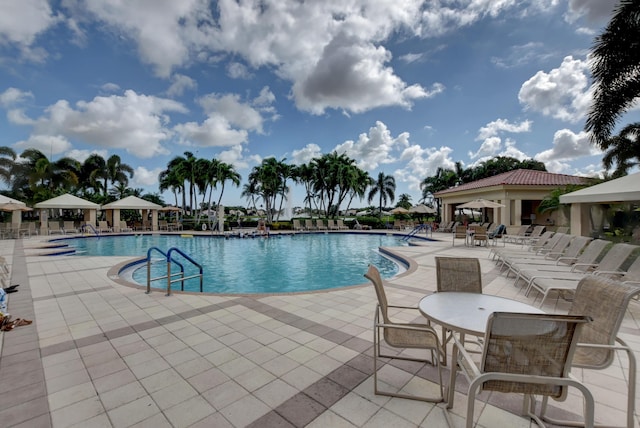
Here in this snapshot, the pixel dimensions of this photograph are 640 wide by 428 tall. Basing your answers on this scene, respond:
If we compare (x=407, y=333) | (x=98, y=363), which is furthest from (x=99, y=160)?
(x=407, y=333)

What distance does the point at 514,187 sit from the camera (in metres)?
18.5

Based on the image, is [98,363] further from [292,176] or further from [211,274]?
[292,176]

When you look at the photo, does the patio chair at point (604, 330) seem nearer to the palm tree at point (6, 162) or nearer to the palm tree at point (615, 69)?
the palm tree at point (615, 69)

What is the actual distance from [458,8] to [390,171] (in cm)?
3305

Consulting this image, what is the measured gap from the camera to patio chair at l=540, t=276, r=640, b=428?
1.96 meters

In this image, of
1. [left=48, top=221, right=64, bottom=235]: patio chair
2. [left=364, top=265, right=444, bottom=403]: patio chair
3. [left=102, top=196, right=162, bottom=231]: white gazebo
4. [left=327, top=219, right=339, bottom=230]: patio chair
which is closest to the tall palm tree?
[left=102, top=196, right=162, bottom=231]: white gazebo

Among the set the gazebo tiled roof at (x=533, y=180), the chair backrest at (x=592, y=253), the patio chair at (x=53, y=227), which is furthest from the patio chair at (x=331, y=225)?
the patio chair at (x=53, y=227)

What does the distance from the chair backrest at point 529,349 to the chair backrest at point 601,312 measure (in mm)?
663

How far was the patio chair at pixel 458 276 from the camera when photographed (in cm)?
309

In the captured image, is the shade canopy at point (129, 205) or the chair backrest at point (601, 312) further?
the shade canopy at point (129, 205)

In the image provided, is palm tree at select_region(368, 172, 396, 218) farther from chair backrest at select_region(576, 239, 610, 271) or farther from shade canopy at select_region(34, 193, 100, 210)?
chair backrest at select_region(576, 239, 610, 271)

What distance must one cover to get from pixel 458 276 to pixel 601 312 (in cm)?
116

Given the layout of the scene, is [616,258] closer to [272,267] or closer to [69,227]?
[272,267]

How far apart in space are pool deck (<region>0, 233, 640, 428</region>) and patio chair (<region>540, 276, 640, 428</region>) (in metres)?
0.41
